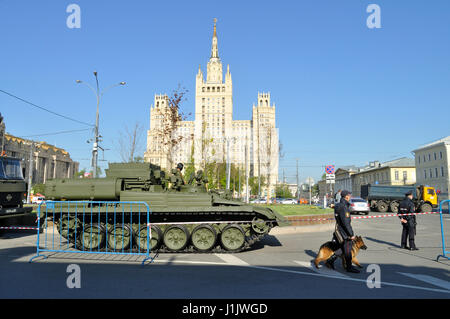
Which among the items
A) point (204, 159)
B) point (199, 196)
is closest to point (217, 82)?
point (204, 159)

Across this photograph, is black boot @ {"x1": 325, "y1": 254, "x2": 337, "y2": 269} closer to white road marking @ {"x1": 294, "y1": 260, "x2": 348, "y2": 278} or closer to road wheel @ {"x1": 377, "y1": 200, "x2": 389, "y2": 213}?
white road marking @ {"x1": 294, "y1": 260, "x2": 348, "y2": 278}

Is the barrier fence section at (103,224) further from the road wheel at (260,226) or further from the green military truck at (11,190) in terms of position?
the green military truck at (11,190)

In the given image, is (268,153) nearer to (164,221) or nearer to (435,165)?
(164,221)

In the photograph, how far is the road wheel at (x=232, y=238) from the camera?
9.43 m

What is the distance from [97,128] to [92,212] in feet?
35.9

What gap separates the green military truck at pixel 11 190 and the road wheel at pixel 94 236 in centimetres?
528

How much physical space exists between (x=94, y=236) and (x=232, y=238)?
4042 millimetres

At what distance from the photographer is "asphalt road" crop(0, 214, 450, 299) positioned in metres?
5.42

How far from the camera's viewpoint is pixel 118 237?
9562 millimetres

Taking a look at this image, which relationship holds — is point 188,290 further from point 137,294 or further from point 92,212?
point 92,212

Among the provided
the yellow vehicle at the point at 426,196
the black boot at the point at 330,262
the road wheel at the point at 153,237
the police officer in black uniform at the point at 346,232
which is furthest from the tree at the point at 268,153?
the police officer in black uniform at the point at 346,232

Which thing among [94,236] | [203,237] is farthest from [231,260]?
[94,236]

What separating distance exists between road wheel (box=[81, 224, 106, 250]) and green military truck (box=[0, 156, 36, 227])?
5.28 metres

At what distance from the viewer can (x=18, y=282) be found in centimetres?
609
